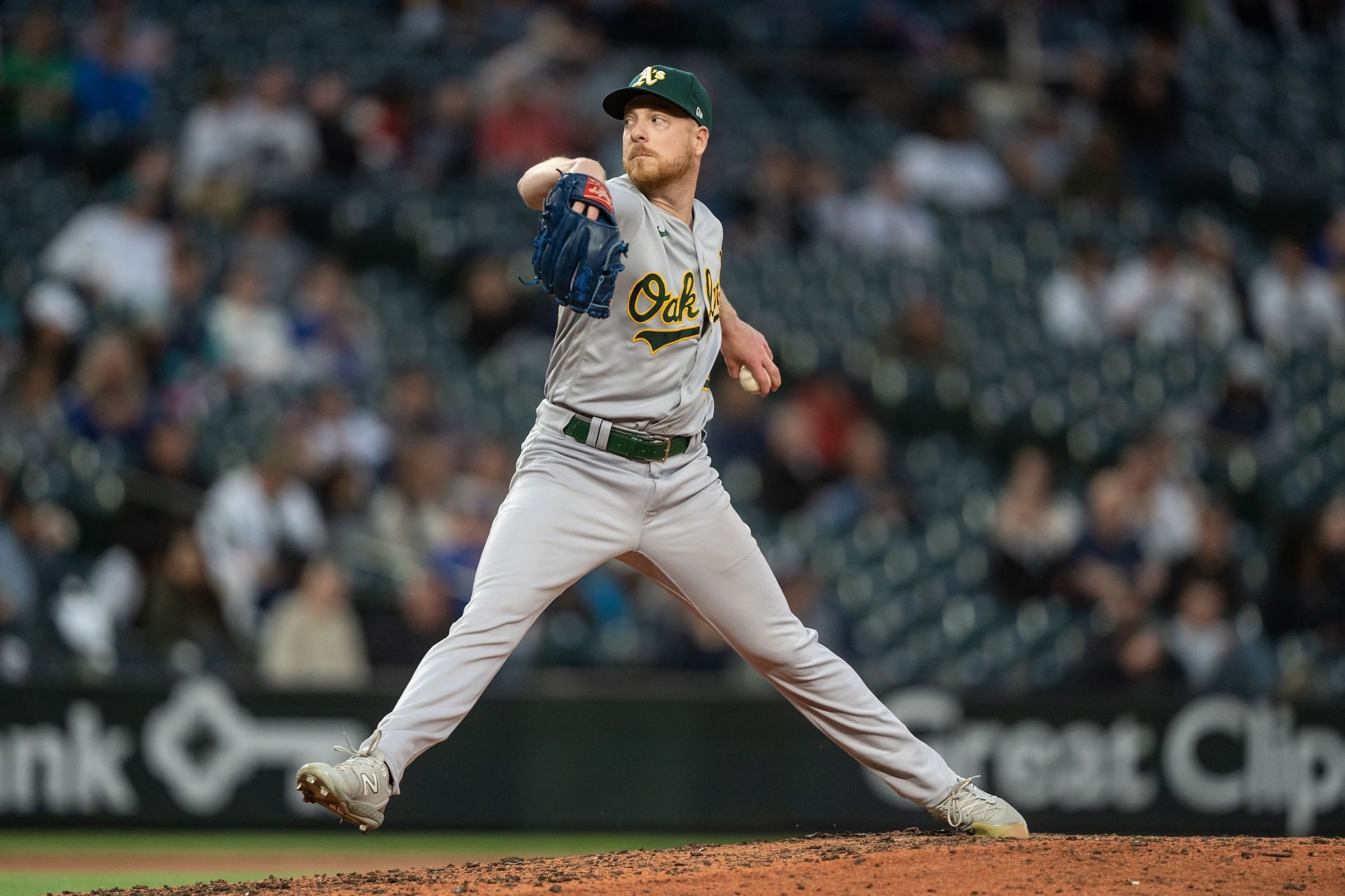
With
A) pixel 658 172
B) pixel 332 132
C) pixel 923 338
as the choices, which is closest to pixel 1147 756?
pixel 923 338

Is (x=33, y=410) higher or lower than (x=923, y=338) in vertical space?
lower

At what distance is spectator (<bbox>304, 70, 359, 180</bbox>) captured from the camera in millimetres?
10273

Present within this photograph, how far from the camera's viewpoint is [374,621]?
→ 7914 mm

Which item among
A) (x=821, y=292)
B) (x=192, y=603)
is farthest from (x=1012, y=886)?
(x=821, y=292)

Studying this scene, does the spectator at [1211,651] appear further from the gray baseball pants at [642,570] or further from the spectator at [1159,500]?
the gray baseball pants at [642,570]

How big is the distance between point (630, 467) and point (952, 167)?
26.6 feet

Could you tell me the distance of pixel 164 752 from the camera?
735 cm

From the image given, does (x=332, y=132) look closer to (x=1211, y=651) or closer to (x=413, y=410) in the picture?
(x=413, y=410)

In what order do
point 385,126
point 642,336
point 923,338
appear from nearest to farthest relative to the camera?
1. point 642,336
2. point 923,338
3. point 385,126

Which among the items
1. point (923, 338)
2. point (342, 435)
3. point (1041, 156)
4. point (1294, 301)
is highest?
point (1041, 156)

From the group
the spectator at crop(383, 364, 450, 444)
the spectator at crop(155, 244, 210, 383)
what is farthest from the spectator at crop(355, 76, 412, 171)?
the spectator at crop(383, 364, 450, 444)

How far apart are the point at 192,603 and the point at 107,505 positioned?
76 centimetres

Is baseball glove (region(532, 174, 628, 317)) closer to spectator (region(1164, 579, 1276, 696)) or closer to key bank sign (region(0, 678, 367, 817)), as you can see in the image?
key bank sign (region(0, 678, 367, 817))

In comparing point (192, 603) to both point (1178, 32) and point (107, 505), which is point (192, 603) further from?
point (1178, 32)
